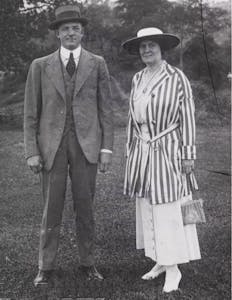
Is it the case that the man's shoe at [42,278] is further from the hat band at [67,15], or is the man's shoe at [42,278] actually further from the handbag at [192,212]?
the hat band at [67,15]

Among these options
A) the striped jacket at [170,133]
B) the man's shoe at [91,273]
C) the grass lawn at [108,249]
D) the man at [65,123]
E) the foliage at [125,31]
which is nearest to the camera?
the striped jacket at [170,133]

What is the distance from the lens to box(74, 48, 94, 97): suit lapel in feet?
12.9

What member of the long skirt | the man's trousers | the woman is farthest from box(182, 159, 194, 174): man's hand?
the man's trousers

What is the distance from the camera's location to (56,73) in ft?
12.9

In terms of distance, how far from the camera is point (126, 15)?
802 inches

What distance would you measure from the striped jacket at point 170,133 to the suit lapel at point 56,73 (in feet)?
2.51

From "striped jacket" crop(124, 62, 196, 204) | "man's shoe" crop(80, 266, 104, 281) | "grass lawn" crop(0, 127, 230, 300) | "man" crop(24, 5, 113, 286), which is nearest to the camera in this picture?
"striped jacket" crop(124, 62, 196, 204)

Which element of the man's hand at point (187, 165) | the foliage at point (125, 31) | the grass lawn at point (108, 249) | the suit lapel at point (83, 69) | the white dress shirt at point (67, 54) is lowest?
the grass lawn at point (108, 249)

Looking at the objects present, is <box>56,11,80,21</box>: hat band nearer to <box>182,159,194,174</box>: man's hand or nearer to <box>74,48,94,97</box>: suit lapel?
<box>74,48,94,97</box>: suit lapel

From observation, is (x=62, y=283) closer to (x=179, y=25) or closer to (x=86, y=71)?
(x=86, y=71)

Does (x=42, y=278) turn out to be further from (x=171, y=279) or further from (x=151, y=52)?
(x=151, y=52)

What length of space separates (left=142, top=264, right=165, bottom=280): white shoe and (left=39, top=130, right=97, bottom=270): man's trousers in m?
0.55

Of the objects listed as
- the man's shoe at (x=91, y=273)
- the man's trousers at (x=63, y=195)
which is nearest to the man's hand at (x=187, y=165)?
the man's trousers at (x=63, y=195)

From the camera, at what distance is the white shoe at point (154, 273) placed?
4.27 metres
